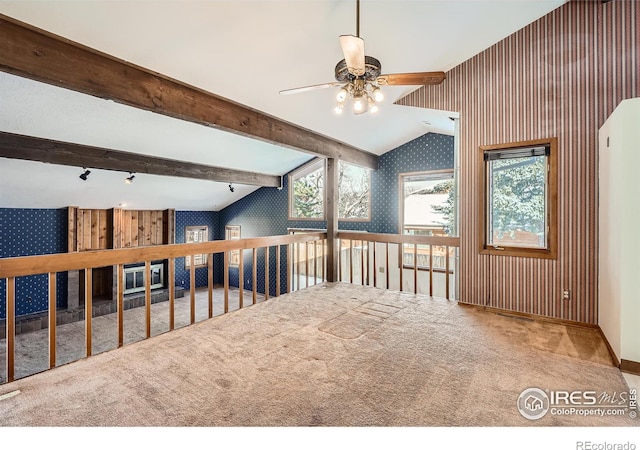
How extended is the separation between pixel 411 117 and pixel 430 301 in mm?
2868

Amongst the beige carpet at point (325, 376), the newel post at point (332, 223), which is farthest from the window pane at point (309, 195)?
A: the beige carpet at point (325, 376)

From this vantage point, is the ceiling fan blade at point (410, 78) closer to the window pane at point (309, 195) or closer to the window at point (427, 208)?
the window at point (427, 208)

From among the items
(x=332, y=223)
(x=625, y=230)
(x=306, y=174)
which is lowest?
(x=625, y=230)

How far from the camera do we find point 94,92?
2.38m

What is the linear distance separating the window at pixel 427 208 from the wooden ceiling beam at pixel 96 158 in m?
4.02

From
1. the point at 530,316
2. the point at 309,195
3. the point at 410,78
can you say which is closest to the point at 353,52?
the point at 410,78

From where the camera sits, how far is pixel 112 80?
8.08ft

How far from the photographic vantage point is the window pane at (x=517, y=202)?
3326 millimetres

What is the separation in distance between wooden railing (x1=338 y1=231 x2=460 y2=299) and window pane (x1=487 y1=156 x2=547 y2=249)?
1.69ft

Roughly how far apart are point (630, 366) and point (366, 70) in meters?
2.83

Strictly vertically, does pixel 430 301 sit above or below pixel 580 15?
below

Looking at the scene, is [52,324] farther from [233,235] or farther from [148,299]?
[233,235]
